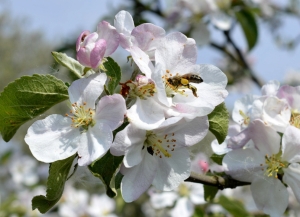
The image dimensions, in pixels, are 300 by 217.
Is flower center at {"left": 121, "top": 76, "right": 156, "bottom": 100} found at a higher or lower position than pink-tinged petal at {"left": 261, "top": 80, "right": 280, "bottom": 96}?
higher

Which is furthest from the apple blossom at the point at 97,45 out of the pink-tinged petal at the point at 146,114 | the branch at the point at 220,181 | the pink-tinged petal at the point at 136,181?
the branch at the point at 220,181

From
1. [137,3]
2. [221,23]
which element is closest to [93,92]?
[221,23]

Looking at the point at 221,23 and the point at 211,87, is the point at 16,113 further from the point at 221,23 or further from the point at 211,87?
the point at 221,23

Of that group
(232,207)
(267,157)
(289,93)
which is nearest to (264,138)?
(267,157)

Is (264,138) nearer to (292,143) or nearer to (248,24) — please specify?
(292,143)

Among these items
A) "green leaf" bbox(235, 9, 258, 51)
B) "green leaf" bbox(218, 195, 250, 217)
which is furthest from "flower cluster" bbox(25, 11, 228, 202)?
"green leaf" bbox(235, 9, 258, 51)

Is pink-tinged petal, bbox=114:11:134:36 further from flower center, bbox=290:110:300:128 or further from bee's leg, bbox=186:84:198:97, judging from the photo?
flower center, bbox=290:110:300:128
